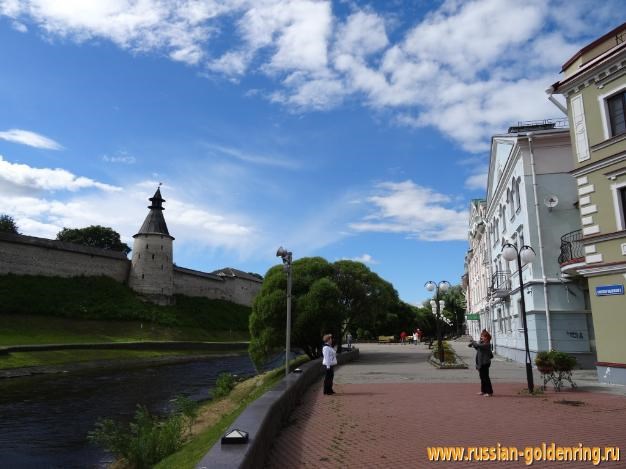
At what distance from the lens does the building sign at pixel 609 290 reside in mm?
14000

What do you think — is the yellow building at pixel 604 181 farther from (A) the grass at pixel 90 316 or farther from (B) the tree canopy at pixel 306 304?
(A) the grass at pixel 90 316

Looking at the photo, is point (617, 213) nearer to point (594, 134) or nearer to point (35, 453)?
point (594, 134)

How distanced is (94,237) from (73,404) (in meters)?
Answer: 67.0

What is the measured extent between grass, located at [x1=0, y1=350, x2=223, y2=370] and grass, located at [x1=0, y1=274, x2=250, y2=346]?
19.1 ft

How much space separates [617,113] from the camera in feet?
48.0

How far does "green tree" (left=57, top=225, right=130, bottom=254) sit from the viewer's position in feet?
260

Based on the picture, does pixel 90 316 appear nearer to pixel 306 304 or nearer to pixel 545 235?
pixel 306 304

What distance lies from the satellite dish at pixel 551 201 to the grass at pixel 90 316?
A: 4230 centimetres

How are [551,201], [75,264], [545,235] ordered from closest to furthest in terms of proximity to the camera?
[551,201], [545,235], [75,264]

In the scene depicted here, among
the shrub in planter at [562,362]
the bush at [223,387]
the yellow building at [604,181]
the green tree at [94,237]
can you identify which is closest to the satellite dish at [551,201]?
the yellow building at [604,181]

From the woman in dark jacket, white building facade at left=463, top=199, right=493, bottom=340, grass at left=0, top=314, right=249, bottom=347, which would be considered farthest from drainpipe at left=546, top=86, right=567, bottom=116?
grass at left=0, top=314, right=249, bottom=347

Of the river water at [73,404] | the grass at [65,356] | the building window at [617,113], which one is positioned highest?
the building window at [617,113]

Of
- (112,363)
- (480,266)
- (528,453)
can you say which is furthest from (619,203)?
(112,363)

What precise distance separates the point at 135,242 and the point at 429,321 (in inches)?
2165
